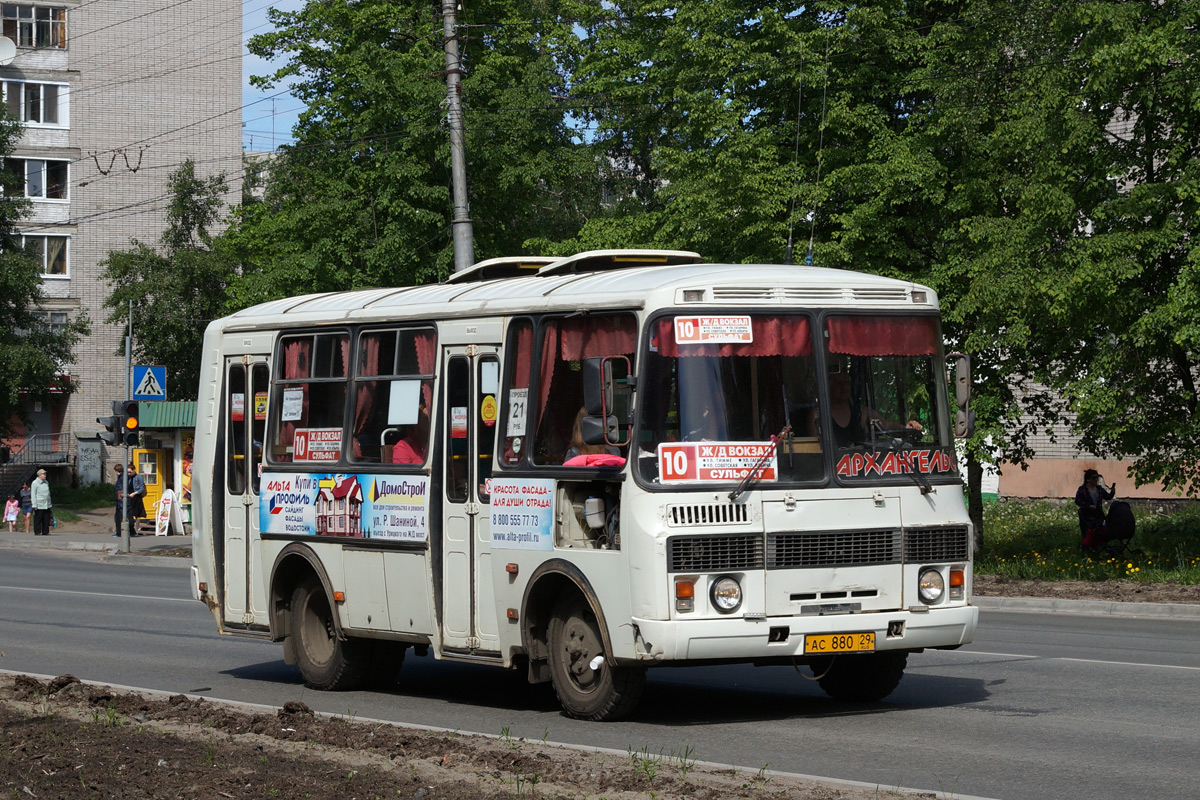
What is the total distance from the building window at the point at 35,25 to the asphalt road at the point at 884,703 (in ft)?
173

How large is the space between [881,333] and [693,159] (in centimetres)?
1749

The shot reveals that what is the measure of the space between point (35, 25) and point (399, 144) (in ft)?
120

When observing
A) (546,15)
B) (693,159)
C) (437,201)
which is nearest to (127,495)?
(437,201)

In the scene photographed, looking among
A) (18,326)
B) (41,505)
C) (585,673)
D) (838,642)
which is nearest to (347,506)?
(585,673)

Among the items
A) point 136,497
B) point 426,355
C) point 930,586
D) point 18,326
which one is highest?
point 18,326

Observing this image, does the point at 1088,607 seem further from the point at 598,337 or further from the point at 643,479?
the point at 643,479

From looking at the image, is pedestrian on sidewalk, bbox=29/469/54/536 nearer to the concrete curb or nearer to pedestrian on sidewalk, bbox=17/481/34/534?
pedestrian on sidewalk, bbox=17/481/34/534

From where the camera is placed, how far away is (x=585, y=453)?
10273 mm

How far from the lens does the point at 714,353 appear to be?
983cm

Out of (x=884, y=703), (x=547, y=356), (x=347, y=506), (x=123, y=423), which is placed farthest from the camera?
(x=123, y=423)

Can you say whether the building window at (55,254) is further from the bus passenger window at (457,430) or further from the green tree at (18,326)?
the bus passenger window at (457,430)

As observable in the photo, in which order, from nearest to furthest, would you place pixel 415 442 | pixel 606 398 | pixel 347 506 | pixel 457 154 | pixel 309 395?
pixel 606 398 < pixel 415 442 < pixel 347 506 < pixel 309 395 < pixel 457 154

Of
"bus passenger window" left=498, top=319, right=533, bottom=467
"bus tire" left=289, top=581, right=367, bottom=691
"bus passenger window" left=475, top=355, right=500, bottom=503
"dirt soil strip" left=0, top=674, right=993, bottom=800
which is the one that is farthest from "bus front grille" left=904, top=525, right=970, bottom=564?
"bus tire" left=289, top=581, right=367, bottom=691

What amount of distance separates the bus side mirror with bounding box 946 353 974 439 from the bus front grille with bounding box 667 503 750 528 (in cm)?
160
